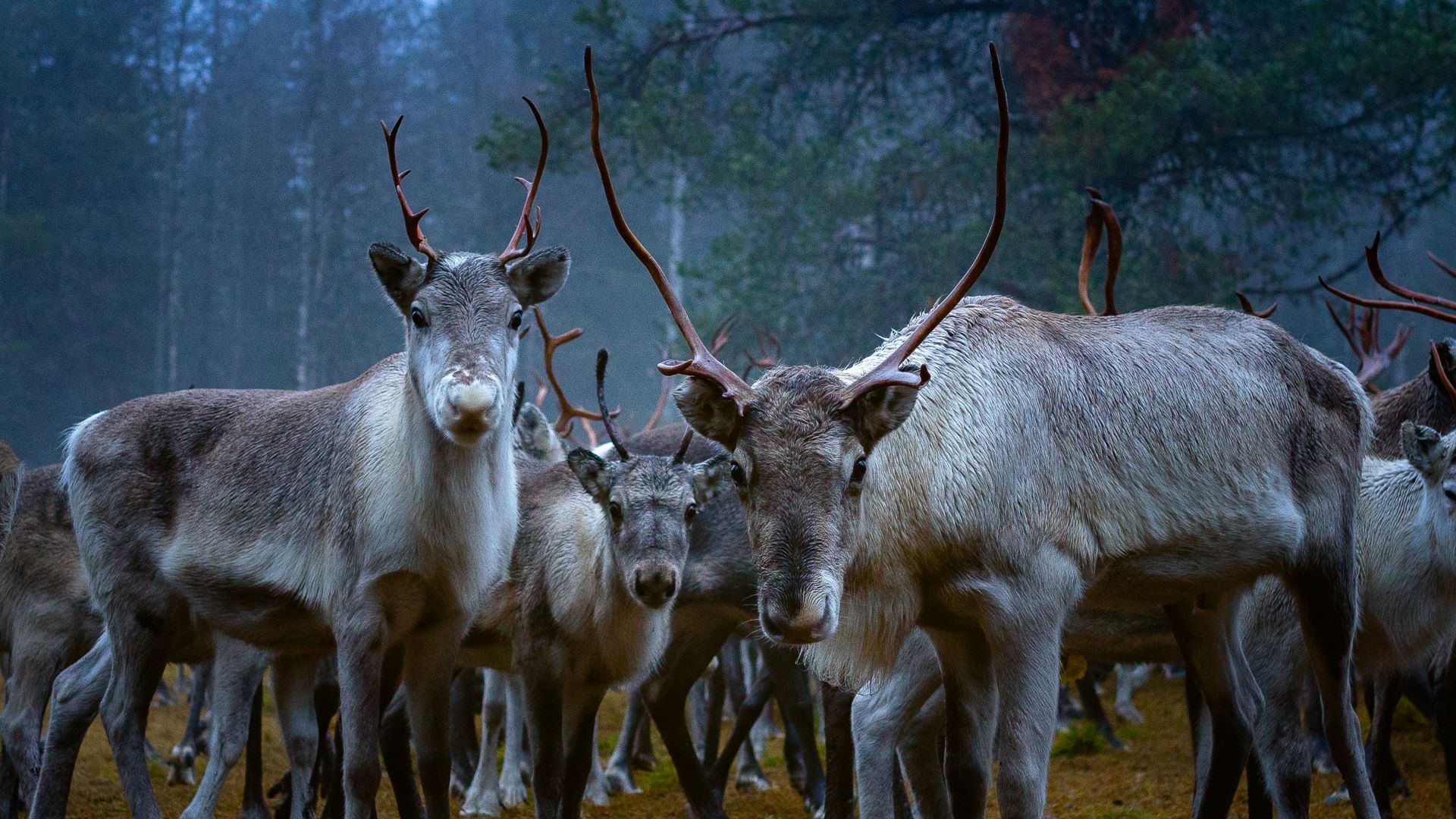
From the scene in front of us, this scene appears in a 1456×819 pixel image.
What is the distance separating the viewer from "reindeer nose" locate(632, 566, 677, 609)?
4855 mm

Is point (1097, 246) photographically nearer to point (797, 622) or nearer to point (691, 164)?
point (797, 622)

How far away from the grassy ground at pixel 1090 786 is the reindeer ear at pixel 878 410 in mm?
3202

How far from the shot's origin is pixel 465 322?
399 centimetres

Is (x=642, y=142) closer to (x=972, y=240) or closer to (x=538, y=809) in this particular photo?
(x=972, y=240)

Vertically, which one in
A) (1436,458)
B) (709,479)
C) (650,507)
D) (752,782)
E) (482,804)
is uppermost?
(1436,458)

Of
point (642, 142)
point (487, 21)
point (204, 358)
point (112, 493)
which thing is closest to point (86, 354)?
point (204, 358)

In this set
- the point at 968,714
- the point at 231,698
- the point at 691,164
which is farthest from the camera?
the point at 691,164

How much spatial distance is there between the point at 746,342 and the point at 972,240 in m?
3.98

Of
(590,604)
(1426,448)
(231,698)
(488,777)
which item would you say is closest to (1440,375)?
(1426,448)

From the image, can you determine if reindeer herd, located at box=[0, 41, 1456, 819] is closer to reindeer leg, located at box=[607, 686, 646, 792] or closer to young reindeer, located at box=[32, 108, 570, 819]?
young reindeer, located at box=[32, 108, 570, 819]

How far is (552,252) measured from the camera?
4.34m

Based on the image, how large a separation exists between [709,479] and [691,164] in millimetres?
12159

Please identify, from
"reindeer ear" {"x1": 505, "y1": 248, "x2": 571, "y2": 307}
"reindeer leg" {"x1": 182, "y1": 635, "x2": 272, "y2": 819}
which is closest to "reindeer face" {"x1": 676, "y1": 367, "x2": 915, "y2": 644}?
"reindeer ear" {"x1": 505, "y1": 248, "x2": 571, "y2": 307}

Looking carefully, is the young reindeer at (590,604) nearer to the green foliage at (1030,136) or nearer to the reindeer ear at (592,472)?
the reindeer ear at (592,472)
